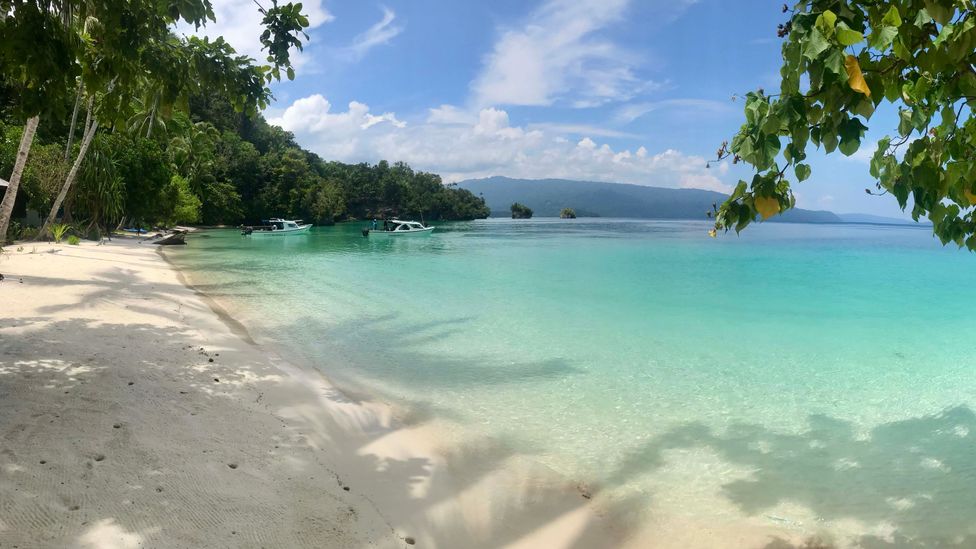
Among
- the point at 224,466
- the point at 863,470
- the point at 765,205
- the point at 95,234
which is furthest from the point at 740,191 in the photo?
the point at 95,234

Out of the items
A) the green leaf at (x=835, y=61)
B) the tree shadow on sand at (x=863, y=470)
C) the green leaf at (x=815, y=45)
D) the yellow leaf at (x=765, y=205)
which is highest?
the green leaf at (x=815, y=45)

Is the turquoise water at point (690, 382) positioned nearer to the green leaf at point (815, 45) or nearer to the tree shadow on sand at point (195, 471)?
the tree shadow on sand at point (195, 471)

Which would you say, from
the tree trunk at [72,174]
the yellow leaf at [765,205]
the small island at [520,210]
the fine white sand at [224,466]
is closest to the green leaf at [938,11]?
the yellow leaf at [765,205]

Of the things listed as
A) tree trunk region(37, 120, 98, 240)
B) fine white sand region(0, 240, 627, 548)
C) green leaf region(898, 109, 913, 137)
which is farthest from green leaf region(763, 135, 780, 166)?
tree trunk region(37, 120, 98, 240)

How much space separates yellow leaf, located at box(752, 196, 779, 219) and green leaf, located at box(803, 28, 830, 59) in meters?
0.71

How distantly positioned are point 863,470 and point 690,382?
3.10 m

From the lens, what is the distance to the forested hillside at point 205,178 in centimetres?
2409

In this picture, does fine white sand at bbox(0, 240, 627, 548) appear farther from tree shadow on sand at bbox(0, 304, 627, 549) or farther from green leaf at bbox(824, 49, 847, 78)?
green leaf at bbox(824, 49, 847, 78)

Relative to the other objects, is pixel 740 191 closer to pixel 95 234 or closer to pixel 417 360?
pixel 417 360

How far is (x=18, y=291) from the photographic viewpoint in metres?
9.84

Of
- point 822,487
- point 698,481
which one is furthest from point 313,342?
point 822,487

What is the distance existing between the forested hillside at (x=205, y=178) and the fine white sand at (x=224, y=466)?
268 cm

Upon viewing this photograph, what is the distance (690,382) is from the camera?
8.56 metres

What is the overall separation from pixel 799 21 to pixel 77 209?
117 feet
